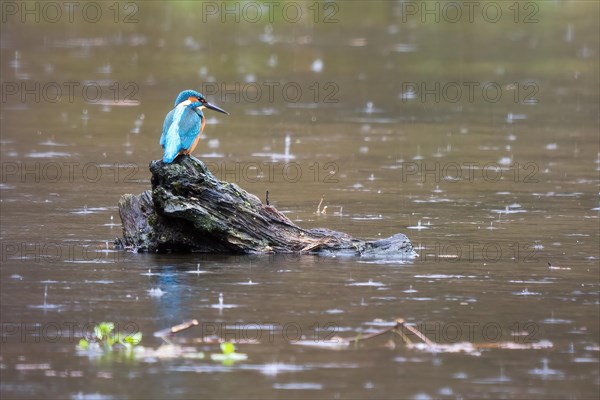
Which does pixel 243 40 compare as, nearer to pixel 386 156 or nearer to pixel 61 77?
pixel 61 77

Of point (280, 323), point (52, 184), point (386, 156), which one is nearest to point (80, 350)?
point (280, 323)

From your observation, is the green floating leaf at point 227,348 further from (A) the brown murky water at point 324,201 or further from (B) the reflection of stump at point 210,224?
(B) the reflection of stump at point 210,224

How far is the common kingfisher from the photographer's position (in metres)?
10.9

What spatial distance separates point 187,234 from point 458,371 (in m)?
3.94

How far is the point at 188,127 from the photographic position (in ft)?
36.7

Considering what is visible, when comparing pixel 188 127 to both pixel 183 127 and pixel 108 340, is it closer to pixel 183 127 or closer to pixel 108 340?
pixel 183 127

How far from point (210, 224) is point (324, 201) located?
3.19 meters

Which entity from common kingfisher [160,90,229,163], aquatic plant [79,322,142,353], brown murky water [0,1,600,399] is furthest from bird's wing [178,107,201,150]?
aquatic plant [79,322,142,353]

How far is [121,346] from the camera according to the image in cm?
820

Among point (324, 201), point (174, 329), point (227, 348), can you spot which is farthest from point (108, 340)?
point (324, 201)

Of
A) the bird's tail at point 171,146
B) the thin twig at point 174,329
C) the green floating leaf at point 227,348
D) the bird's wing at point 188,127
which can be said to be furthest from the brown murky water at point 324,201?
the bird's wing at point 188,127

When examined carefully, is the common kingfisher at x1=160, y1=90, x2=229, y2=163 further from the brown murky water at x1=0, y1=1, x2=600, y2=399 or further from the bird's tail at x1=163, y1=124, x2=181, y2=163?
the brown murky water at x1=0, y1=1, x2=600, y2=399

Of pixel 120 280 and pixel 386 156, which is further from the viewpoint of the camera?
pixel 386 156

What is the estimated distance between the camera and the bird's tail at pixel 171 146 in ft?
35.5
